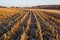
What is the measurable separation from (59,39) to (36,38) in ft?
4.40

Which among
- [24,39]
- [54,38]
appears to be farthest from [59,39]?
[24,39]

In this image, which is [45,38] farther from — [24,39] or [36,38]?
[24,39]

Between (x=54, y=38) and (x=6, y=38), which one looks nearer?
(x=6, y=38)

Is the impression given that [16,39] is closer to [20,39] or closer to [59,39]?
[20,39]

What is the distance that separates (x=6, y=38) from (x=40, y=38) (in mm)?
1975

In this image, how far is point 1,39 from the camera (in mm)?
10914

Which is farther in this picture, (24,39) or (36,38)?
(36,38)

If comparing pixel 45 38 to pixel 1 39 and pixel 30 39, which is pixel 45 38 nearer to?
pixel 30 39

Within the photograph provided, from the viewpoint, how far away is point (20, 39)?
36.3 ft

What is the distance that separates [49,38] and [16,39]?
2.07 m

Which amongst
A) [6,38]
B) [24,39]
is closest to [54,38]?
[24,39]

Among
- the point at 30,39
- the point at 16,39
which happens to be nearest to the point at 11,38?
the point at 16,39

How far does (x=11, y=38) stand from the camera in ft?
36.9

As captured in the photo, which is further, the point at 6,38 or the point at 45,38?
the point at 45,38
